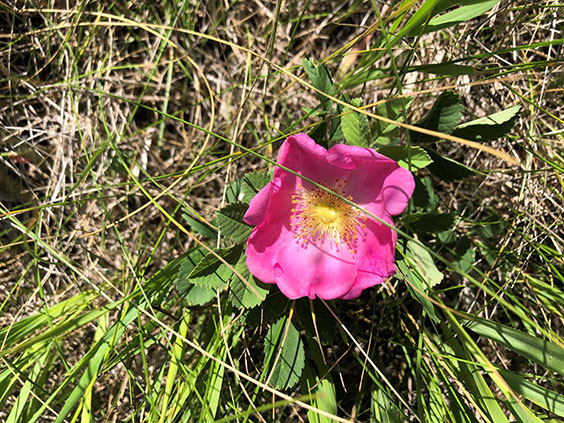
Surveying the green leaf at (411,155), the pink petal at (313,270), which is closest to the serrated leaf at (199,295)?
the pink petal at (313,270)

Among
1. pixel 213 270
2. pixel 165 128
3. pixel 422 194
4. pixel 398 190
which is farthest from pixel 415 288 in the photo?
pixel 165 128

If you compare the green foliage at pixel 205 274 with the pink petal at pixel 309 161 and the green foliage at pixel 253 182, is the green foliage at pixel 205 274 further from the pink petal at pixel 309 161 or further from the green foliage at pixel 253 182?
the pink petal at pixel 309 161

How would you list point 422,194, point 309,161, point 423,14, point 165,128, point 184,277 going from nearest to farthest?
1. point 423,14
2. point 309,161
3. point 184,277
4. point 422,194
5. point 165,128

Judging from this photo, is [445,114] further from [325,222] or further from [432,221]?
[325,222]

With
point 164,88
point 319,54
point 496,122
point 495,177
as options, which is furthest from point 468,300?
point 164,88

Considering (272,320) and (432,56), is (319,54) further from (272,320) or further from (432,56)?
(272,320)
